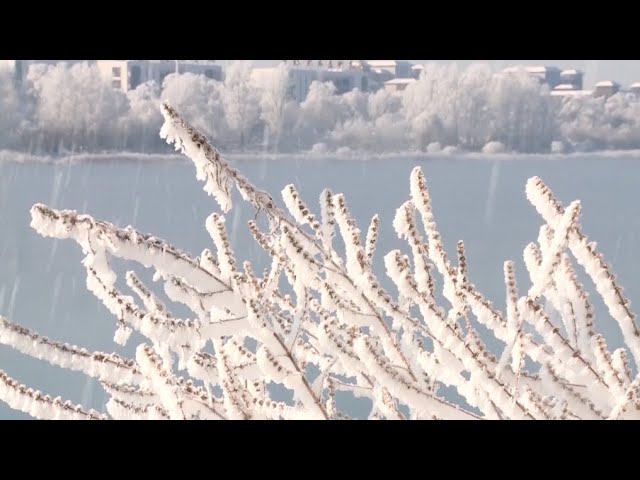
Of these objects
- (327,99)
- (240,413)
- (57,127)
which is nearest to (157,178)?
(57,127)

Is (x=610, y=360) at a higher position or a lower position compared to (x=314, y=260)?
lower

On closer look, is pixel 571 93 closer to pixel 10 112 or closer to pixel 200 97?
pixel 200 97

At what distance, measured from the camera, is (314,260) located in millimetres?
1810

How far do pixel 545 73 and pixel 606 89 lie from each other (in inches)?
73.5

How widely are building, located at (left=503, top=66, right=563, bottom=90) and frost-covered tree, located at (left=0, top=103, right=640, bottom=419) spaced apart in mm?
12689

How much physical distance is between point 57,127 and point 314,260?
672 inches

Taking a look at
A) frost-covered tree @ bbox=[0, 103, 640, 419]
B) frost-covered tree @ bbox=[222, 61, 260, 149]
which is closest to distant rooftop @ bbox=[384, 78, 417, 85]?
frost-covered tree @ bbox=[222, 61, 260, 149]

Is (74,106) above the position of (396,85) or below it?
below

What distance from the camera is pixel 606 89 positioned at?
17.0 metres

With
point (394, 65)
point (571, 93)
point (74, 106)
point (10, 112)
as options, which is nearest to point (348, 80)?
point (571, 93)

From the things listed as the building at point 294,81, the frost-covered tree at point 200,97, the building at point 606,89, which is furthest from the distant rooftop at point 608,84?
the frost-covered tree at point 200,97

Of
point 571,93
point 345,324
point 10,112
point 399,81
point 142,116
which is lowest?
point 10,112
